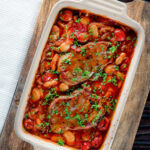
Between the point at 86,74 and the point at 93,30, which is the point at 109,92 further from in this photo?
the point at 93,30

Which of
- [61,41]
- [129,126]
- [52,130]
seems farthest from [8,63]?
[129,126]

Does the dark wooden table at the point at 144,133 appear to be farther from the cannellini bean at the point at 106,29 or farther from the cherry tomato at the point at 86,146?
the cannellini bean at the point at 106,29

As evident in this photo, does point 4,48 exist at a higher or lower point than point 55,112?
higher

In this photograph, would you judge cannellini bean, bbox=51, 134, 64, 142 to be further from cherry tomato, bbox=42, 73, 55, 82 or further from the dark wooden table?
the dark wooden table

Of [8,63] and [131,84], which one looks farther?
[8,63]

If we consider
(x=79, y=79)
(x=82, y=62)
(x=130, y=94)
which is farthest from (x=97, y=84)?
(x=130, y=94)

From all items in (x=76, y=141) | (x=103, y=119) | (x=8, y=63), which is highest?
(x=8, y=63)

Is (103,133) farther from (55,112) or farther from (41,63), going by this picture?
(41,63)

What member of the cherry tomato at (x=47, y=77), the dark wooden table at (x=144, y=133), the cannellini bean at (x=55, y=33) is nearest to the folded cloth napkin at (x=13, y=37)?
the cannellini bean at (x=55, y=33)
